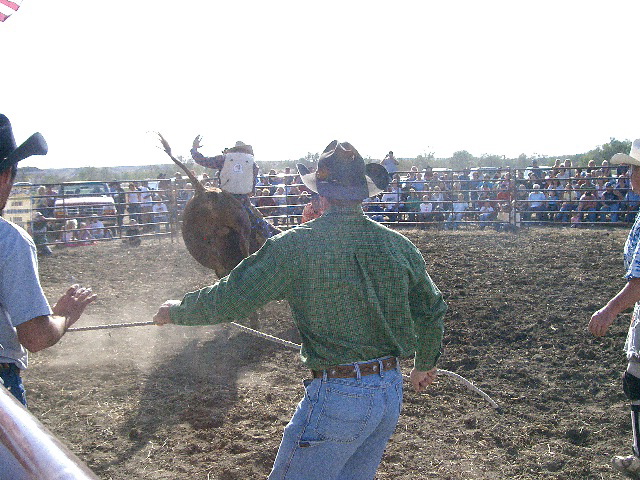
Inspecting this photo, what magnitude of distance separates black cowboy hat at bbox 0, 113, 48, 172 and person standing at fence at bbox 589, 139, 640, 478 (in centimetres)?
281

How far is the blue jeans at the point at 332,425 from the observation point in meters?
2.44

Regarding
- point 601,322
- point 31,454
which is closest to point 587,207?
point 601,322

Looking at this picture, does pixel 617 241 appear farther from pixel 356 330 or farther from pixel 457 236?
pixel 356 330

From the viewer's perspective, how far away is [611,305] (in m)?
3.27

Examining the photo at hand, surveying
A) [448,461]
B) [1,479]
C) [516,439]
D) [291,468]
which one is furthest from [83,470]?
[516,439]

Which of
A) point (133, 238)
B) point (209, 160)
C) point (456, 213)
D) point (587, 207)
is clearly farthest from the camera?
point (456, 213)

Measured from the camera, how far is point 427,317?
2.81 metres

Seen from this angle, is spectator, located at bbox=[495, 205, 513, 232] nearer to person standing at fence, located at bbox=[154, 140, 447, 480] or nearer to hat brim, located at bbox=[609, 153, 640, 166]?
hat brim, located at bbox=[609, 153, 640, 166]

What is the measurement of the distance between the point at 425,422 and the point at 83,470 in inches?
166

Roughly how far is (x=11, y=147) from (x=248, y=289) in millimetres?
1099

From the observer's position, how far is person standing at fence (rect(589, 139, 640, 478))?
10.6ft

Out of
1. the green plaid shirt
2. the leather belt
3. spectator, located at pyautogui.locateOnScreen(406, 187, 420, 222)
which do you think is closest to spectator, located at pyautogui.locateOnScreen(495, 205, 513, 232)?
spectator, located at pyautogui.locateOnScreen(406, 187, 420, 222)

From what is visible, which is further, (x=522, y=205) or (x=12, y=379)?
(x=522, y=205)

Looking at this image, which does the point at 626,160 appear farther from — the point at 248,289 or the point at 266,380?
the point at 266,380
